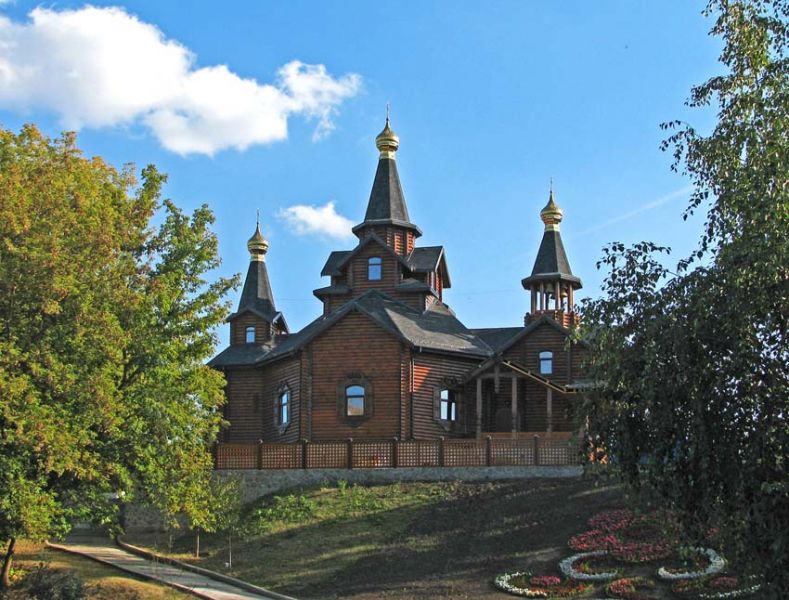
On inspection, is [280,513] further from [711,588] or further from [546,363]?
[546,363]

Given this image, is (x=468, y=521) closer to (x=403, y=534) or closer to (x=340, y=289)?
(x=403, y=534)

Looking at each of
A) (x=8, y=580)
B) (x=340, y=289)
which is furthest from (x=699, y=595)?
(x=340, y=289)

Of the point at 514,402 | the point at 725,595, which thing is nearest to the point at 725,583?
the point at 725,595

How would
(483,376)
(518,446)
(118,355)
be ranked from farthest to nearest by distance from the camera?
(483,376) → (518,446) → (118,355)

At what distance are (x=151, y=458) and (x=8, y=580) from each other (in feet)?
12.4

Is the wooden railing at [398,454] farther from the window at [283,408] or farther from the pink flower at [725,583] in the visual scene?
the pink flower at [725,583]

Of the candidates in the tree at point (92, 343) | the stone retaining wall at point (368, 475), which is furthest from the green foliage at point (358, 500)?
the tree at point (92, 343)

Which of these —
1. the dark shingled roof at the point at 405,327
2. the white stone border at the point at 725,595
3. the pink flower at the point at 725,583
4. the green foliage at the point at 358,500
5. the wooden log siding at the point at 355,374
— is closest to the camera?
the white stone border at the point at 725,595

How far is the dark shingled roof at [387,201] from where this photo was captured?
128 ft

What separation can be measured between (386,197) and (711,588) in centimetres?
2232

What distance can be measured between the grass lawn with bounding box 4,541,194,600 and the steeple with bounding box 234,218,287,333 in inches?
627

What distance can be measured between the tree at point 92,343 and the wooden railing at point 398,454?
5.53 metres

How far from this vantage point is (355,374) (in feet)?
115

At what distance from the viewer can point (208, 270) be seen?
26.1 metres
